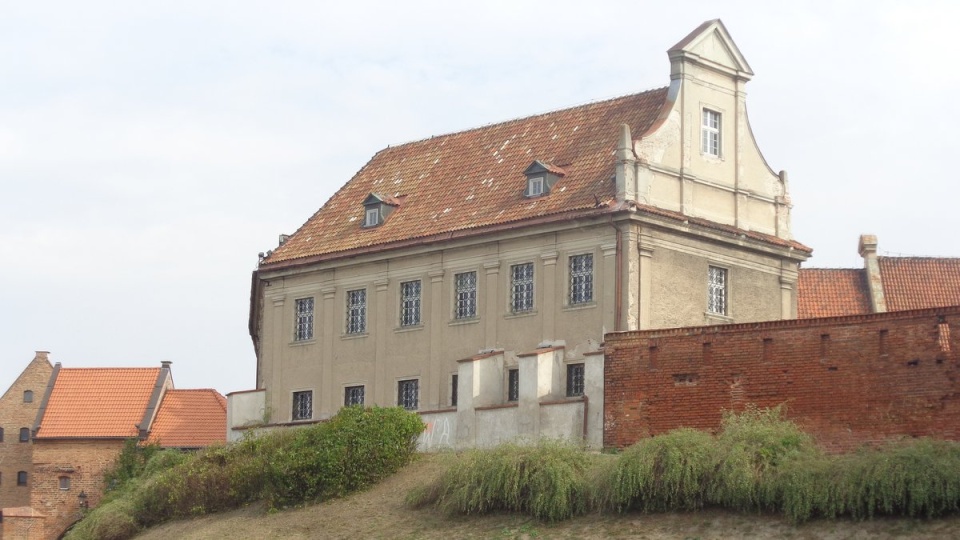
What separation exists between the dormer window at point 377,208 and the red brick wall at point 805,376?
40.3 feet

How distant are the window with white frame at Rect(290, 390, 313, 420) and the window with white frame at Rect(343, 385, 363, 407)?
1222 mm

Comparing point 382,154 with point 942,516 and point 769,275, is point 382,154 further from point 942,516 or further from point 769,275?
point 942,516

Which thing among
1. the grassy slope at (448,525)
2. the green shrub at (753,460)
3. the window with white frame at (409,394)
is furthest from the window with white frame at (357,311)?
the green shrub at (753,460)

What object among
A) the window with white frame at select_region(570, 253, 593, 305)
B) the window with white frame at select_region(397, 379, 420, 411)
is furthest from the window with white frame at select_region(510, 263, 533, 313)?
the window with white frame at select_region(397, 379, 420, 411)

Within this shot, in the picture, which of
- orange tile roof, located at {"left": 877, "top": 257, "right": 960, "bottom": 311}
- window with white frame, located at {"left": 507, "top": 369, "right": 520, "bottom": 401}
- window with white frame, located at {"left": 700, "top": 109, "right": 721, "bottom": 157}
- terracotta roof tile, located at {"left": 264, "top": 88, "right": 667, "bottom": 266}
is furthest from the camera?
orange tile roof, located at {"left": 877, "top": 257, "right": 960, "bottom": 311}

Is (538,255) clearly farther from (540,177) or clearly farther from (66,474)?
(66,474)

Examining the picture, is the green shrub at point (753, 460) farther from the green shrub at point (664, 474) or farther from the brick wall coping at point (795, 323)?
the brick wall coping at point (795, 323)

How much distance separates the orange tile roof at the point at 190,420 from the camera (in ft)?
194

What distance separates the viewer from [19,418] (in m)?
68.1

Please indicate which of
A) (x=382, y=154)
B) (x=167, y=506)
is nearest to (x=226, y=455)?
(x=167, y=506)

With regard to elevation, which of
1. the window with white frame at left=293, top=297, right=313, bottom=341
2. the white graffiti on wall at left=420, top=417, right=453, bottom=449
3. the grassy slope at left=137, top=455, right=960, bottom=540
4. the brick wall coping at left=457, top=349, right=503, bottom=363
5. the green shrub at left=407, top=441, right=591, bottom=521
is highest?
the window with white frame at left=293, top=297, right=313, bottom=341

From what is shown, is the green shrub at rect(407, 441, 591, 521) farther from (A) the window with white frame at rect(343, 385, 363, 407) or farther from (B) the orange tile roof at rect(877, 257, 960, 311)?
(B) the orange tile roof at rect(877, 257, 960, 311)

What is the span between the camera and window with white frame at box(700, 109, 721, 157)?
43.6 metres

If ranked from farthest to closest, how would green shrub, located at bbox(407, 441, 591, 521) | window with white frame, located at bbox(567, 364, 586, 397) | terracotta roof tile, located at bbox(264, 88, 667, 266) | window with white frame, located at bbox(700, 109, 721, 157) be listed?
window with white frame, located at bbox(700, 109, 721, 157)
terracotta roof tile, located at bbox(264, 88, 667, 266)
window with white frame, located at bbox(567, 364, 586, 397)
green shrub, located at bbox(407, 441, 591, 521)
